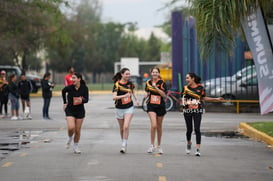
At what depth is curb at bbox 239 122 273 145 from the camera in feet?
52.8

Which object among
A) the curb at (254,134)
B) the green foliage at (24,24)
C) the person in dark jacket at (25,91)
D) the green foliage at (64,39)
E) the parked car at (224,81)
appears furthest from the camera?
the green foliage at (64,39)

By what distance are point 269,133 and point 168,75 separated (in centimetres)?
1845

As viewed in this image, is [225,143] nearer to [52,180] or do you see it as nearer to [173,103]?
[52,180]

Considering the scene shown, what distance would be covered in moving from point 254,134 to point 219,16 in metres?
3.80

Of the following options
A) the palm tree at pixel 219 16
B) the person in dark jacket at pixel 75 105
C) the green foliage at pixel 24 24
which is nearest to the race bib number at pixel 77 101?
the person in dark jacket at pixel 75 105

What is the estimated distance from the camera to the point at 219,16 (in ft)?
50.0

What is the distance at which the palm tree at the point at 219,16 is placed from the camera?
15258 mm

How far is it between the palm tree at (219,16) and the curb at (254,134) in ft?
7.60

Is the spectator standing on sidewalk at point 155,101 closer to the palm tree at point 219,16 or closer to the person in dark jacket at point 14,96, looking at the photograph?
the palm tree at point 219,16

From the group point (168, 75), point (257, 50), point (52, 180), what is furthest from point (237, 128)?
point (168, 75)

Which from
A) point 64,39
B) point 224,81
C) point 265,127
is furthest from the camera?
point 64,39

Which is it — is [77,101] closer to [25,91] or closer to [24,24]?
[25,91]

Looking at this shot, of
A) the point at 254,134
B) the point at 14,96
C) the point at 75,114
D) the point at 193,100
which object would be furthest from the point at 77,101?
the point at 14,96

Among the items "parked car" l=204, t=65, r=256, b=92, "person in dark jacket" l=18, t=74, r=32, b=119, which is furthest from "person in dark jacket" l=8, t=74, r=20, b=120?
"parked car" l=204, t=65, r=256, b=92
